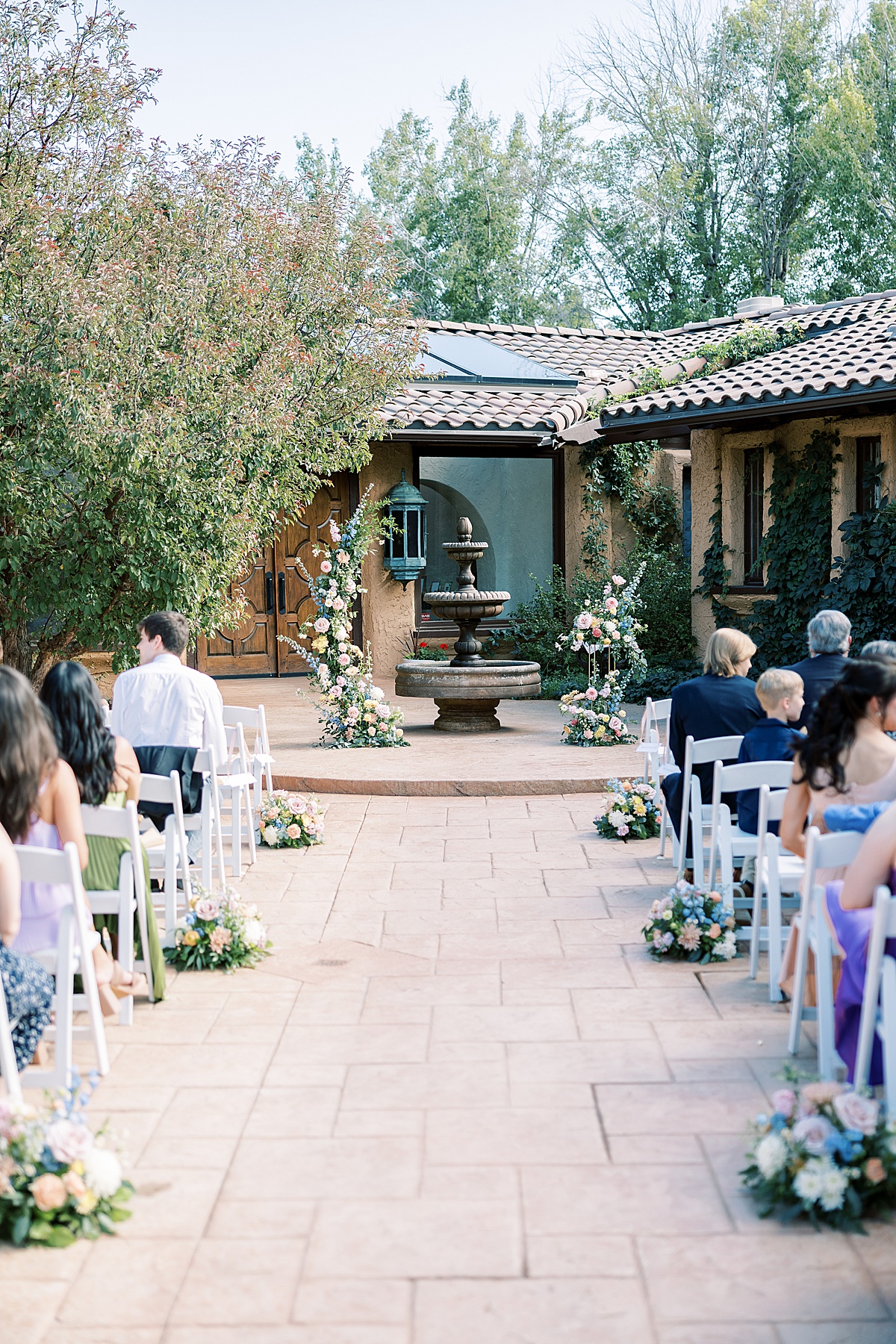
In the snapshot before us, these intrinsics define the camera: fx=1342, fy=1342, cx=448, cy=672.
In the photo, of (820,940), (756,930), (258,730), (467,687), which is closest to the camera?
(820,940)

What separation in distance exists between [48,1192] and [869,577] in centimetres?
945

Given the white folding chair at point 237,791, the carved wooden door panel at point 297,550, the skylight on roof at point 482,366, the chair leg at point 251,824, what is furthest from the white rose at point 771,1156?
the skylight on roof at point 482,366

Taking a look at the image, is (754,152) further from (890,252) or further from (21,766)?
(21,766)

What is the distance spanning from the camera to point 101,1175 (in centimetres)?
320

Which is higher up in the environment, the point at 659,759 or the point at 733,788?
the point at 733,788

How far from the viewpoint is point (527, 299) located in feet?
102

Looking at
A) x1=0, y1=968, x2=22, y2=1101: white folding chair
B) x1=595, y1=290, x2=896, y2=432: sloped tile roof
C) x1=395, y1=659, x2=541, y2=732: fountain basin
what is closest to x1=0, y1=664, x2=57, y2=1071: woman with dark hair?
x1=0, y1=968, x2=22, y2=1101: white folding chair

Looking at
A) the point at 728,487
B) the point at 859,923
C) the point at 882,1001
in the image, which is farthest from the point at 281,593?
the point at 882,1001

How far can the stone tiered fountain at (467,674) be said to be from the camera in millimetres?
10844

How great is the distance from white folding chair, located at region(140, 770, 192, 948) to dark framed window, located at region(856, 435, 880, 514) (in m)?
8.30

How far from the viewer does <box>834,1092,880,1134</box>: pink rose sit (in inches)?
127

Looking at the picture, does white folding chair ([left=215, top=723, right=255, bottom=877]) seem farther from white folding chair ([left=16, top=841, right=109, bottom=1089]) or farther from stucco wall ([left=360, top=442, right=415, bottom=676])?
stucco wall ([left=360, top=442, right=415, bottom=676])

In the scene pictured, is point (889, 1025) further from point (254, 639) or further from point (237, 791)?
point (254, 639)

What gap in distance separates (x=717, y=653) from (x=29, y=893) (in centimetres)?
343
